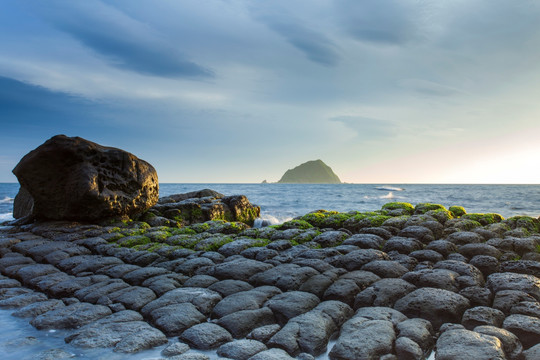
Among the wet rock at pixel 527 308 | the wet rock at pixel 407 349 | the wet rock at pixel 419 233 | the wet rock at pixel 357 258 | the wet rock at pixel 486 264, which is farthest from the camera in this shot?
the wet rock at pixel 419 233

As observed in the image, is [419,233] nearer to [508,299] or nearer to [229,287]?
[508,299]

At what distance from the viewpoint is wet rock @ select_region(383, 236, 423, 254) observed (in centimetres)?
816

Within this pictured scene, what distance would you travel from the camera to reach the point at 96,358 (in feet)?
14.0

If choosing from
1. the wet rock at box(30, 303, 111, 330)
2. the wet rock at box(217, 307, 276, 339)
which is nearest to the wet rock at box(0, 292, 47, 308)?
the wet rock at box(30, 303, 111, 330)

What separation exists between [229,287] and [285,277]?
1061mm

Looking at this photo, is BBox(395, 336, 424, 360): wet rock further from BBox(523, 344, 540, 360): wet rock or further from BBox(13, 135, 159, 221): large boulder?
BBox(13, 135, 159, 221): large boulder

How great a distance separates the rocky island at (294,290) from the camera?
4.48m

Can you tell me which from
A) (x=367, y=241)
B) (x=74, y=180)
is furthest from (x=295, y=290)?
(x=74, y=180)

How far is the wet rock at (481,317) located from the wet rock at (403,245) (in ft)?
9.56

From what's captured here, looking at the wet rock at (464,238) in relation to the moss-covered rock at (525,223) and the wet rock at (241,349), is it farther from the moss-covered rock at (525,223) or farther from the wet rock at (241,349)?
the wet rock at (241,349)

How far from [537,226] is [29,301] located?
1318 centimetres

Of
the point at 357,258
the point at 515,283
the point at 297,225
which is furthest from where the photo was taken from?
the point at 297,225

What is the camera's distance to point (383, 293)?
5.78 m

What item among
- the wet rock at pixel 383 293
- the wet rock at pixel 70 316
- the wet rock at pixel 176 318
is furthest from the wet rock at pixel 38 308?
the wet rock at pixel 383 293
